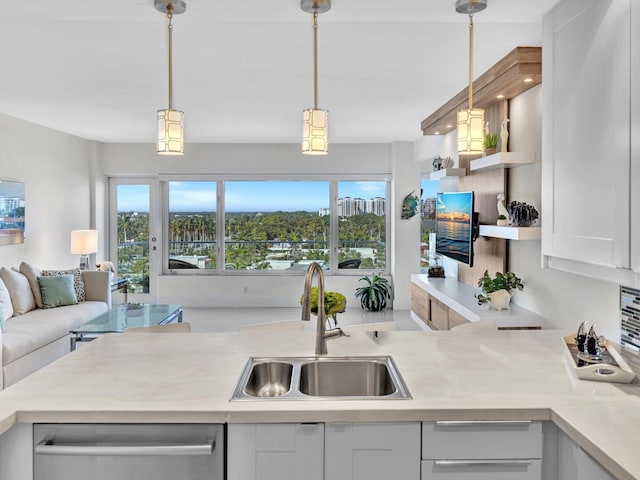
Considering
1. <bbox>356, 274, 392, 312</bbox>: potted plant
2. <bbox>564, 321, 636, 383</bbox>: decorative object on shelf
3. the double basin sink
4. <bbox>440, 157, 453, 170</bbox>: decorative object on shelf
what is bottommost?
<bbox>356, 274, 392, 312</bbox>: potted plant

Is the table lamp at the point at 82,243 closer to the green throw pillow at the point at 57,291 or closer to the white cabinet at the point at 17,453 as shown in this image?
the green throw pillow at the point at 57,291

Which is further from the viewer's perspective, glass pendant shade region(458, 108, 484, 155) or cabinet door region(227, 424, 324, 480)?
glass pendant shade region(458, 108, 484, 155)

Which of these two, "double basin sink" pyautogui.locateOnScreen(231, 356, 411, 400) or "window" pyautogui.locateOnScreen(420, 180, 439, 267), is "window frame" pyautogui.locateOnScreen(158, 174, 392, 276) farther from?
"double basin sink" pyautogui.locateOnScreen(231, 356, 411, 400)

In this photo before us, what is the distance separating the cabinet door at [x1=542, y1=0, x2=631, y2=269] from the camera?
1.84 meters

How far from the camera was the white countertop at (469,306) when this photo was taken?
3.79m

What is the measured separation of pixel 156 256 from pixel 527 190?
5.89 meters

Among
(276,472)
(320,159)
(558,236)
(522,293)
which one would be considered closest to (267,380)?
(276,472)

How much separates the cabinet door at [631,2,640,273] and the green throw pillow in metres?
5.35

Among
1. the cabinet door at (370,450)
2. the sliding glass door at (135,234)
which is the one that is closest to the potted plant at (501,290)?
the cabinet door at (370,450)

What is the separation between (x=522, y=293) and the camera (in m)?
4.14

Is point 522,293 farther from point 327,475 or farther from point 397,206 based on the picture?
point 397,206

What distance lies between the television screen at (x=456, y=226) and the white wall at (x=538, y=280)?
449 millimetres

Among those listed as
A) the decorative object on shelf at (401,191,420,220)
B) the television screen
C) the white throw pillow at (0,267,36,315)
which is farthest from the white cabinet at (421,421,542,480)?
the decorative object on shelf at (401,191,420,220)

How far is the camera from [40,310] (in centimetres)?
529
